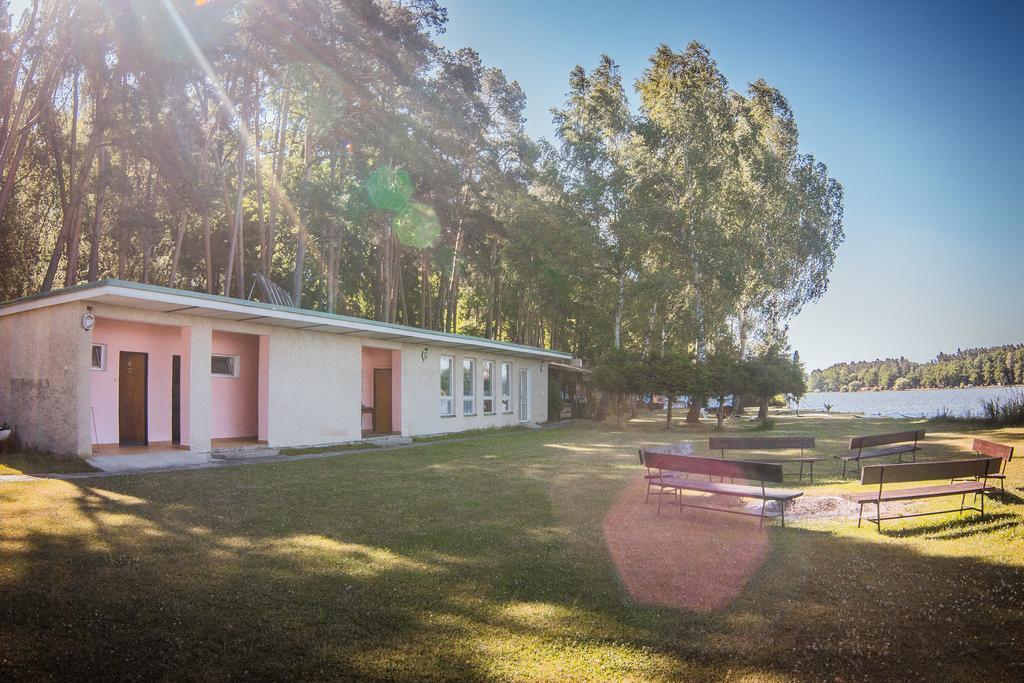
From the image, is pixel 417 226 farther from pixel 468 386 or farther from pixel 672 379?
pixel 672 379

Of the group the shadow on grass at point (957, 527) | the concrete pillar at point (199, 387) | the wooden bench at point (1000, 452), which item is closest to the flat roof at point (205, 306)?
the concrete pillar at point (199, 387)

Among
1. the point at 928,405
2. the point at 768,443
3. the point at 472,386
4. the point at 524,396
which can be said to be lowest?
the point at 928,405

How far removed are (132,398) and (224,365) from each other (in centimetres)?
216

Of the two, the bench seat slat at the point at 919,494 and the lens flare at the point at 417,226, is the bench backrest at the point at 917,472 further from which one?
the lens flare at the point at 417,226

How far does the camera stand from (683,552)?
6293 millimetres

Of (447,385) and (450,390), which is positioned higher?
(447,385)

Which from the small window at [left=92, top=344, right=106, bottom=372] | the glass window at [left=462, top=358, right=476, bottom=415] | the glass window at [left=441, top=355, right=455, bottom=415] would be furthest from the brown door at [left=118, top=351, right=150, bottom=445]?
the glass window at [left=462, top=358, right=476, bottom=415]

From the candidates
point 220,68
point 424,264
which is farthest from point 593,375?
point 220,68

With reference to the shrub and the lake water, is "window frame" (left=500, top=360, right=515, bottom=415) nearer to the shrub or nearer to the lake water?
the lake water

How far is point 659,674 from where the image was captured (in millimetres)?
3715

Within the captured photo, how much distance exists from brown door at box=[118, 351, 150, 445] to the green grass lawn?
20.5 feet

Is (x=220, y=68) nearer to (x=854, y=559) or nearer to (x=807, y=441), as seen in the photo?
(x=807, y=441)

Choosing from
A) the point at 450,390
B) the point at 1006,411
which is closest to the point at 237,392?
the point at 450,390

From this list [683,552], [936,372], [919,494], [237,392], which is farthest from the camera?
[936,372]
